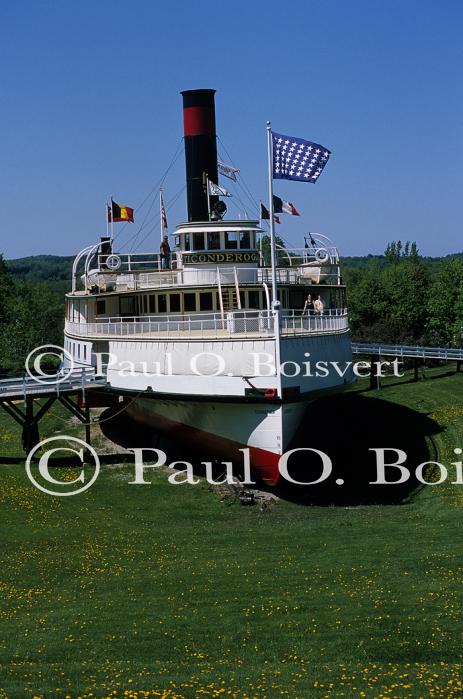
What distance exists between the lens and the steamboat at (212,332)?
31.8 m

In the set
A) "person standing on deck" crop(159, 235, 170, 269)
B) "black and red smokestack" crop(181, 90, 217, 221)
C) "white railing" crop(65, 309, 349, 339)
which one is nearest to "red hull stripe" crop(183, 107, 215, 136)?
"black and red smokestack" crop(181, 90, 217, 221)

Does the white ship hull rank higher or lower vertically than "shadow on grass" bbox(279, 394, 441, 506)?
Answer: higher

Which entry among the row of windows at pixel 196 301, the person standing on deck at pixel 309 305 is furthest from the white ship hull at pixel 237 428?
the person standing on deck at pixel 309 305

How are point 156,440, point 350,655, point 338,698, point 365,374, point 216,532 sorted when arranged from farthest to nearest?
point 365,374, point 156,440, point 216,532, point 350,655, point 338,698

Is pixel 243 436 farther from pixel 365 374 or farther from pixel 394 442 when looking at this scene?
pixel 365 374

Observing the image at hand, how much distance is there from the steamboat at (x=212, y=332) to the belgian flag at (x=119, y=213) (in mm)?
1866

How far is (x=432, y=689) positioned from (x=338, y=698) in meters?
1.56

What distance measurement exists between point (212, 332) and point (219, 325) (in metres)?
2.25

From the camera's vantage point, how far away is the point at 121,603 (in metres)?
19.5

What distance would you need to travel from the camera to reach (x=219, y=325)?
3562 centimetres

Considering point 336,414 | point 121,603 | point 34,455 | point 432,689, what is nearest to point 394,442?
point 336,414

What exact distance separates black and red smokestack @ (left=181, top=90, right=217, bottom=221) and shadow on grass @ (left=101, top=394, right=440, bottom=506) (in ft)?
34.7

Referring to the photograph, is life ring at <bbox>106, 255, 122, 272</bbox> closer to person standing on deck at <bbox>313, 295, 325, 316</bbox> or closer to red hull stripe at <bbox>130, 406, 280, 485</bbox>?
red hull stripe at <bbox>130, 406, 280, 485</bbox>

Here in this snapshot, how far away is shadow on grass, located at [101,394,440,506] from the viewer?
110 feet
